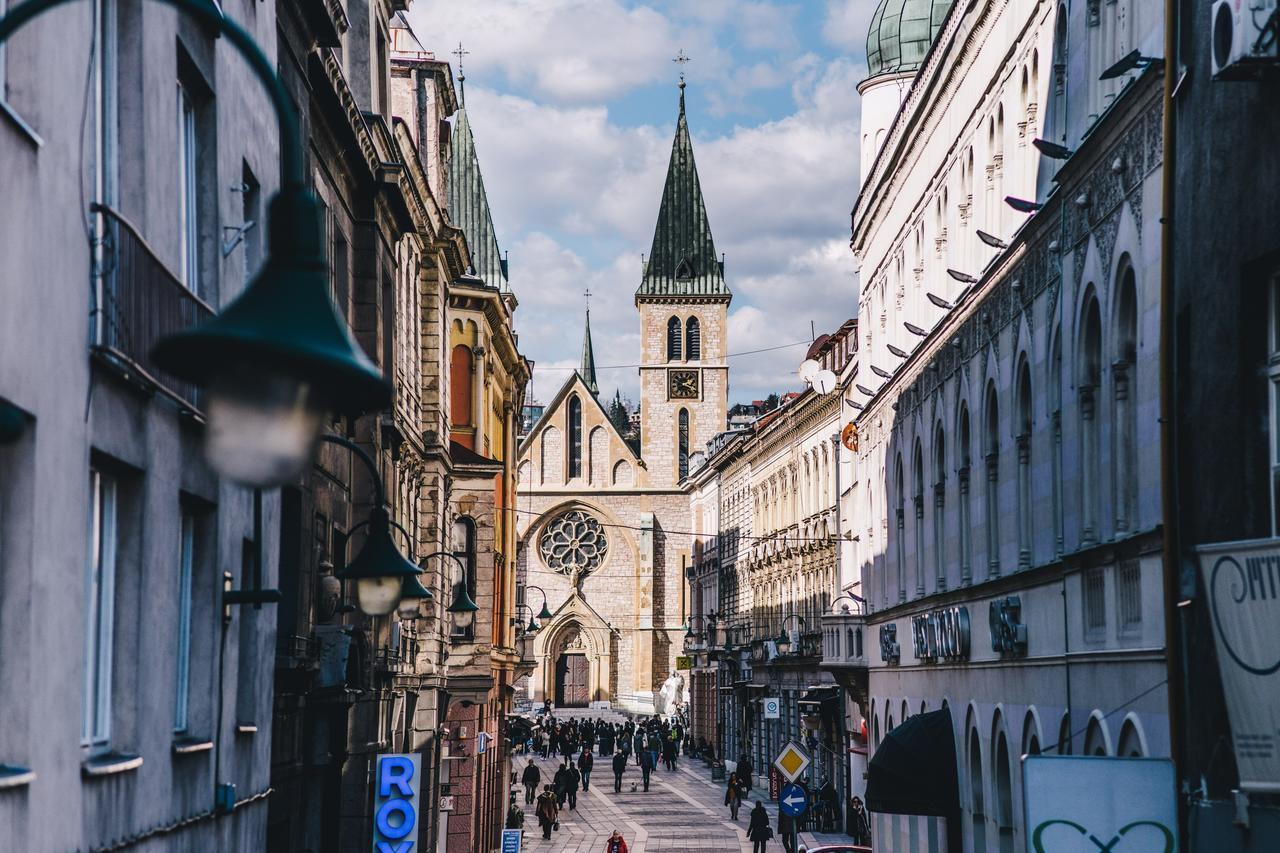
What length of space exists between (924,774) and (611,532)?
285 feet

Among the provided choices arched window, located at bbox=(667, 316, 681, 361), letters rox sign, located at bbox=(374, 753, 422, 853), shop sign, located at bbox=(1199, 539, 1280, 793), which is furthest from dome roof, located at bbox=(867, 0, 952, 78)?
arched window, located at bbox=(667, 316, 681, 361)

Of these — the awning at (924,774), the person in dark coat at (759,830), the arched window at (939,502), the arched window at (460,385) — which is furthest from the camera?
the arched window at (460,385)

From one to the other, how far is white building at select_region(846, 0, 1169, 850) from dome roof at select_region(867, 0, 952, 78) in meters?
2.71

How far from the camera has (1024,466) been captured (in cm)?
2316

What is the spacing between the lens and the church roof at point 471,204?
53.7 meters

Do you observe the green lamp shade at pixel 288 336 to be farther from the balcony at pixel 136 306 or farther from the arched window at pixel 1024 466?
the arched window at pixel 1024 466

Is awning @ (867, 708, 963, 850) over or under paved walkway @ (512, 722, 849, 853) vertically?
over

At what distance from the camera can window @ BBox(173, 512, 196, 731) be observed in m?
11.3

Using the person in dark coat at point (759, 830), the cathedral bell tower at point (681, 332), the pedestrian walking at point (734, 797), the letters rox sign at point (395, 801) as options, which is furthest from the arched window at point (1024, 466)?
the cathedral bell tower at point (681, 332)

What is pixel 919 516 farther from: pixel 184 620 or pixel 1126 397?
pixel 184 620

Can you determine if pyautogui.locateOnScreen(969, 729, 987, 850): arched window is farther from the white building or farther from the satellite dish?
the satellite dish

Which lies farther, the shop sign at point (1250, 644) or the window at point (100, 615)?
the shop sign at point (1250, 644)

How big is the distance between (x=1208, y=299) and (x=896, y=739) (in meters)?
15.5

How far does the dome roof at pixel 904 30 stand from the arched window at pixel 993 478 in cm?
1474
